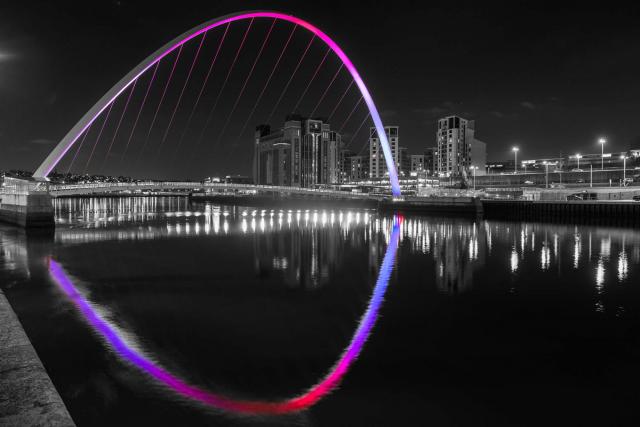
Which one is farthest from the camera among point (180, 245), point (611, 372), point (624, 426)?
point (180, 245)

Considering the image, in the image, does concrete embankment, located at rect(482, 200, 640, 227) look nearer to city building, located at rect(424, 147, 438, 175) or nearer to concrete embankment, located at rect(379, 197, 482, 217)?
concrete embankment, located at rect(379, 197, 482, 217)

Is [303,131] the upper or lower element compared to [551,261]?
upper

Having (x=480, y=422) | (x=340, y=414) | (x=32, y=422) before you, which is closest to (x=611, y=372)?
(x=480, y=422)

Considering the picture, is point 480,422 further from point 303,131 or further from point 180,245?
point 303,131

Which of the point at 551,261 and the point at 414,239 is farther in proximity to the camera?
the point at 414,239

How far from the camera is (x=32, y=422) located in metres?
3.77

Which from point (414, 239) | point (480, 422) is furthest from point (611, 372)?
point (414, 239)

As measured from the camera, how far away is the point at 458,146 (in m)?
129

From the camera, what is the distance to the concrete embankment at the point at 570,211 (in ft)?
122

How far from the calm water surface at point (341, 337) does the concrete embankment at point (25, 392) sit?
773mm

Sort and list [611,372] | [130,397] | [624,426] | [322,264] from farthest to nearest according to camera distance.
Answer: [322,264] → [611,372] → [130,397] → [624,426]

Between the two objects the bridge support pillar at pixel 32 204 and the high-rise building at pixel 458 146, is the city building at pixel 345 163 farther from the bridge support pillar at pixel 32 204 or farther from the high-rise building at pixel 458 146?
the bridge support pillar at pixel 32 204

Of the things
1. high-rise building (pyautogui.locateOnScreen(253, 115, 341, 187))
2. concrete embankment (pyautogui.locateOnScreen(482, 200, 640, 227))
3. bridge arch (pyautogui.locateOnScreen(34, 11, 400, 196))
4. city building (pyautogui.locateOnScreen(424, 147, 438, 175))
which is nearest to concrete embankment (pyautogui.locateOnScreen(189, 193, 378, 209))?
concrete embankment (pyautogui.locateOnScreen(482, 200, 640, 227))

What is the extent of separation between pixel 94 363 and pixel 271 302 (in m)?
4.60
